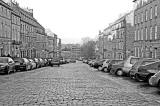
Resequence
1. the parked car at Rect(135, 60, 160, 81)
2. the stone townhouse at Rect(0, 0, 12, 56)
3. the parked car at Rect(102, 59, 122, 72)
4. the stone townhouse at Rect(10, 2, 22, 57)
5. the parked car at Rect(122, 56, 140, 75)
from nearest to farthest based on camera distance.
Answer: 1. the parked car at Rect(135, 60, 160, 81)
2. the parked car at Rect(122, 56, 140, 75)
3. the parked car at Rect(102, 59, 122, 72)
4. the stone townhouse at Rect(0, 0, 12, 56)
5. the stone townhouse at Rect(10, 2, 22, 57)

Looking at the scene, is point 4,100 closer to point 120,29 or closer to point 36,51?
point 120,29

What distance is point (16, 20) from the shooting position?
209ft

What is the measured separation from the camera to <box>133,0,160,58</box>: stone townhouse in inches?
1647

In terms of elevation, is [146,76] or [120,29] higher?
[120,29]

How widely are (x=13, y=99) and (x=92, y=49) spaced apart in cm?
14794

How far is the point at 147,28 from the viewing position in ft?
151

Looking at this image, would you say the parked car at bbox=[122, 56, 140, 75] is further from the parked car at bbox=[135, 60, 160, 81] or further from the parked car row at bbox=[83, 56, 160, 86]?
the parked car at bbox=[135, 60, 160, 81]

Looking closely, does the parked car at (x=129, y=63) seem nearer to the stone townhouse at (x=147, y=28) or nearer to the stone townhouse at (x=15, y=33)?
the stone townhouse at (x=147, y=28)

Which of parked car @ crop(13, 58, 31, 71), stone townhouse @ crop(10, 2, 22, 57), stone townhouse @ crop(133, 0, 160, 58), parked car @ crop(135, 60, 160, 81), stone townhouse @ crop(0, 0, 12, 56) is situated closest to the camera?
parked car @ crop(135, 60, 160, 81)

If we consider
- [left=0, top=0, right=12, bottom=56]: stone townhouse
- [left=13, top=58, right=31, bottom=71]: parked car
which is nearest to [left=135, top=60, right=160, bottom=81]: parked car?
[left=13, top=58, right=31, bottom=71]: parked car

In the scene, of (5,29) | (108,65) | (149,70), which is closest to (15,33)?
(5,29)

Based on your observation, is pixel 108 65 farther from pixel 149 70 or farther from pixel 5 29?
pixel 5 29

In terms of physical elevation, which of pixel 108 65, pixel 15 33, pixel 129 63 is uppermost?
pixel 15 33

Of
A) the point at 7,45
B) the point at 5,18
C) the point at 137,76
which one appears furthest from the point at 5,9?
the point at 137,76
